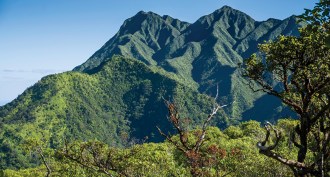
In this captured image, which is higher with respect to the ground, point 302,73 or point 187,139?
point 302,73

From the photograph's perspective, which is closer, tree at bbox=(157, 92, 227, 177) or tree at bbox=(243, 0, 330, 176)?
tree at bbox=(157, 92, 227, 177)

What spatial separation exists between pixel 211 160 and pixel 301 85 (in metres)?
8.17

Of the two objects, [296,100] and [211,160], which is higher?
[296,100]

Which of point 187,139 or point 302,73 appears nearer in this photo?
point 187,139

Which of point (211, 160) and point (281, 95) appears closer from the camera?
point (211, 160)

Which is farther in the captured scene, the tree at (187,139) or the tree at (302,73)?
the tree at (302,73)

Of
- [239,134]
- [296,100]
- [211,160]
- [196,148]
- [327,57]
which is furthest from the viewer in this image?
[239,134]

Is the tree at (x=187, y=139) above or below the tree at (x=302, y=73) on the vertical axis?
below

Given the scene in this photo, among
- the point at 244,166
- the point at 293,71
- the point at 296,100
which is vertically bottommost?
the point at 244,166

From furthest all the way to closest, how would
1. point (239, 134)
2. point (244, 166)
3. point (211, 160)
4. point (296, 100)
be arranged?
point (239, 134) < point (244, 166) < point (296, 100) < point (211, 160)

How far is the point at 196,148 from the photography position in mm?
14062

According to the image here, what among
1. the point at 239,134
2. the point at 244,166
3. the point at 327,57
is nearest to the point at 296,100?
the point at 327,57

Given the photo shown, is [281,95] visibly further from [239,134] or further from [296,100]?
[239,134]

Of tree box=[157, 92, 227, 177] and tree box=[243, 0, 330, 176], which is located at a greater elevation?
tree box=[243, 0, 330, 176]
